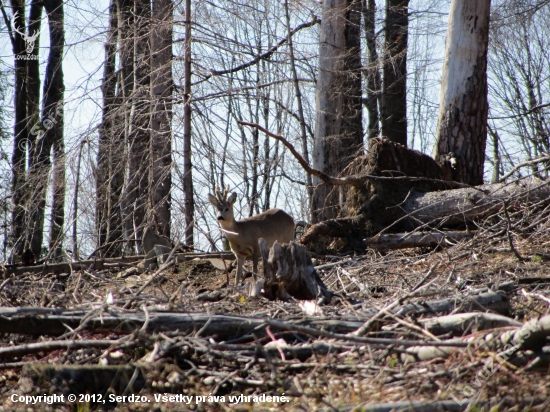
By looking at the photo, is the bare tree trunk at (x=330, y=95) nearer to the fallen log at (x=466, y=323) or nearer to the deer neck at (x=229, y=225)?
the deer neck at (x=229, y=225)

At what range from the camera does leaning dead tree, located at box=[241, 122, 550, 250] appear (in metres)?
7.53

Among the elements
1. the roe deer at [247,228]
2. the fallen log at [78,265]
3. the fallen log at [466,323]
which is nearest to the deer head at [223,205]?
the roe deer at [247,228]

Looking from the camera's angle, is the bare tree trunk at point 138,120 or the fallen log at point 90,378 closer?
the fallen log at point 90,378

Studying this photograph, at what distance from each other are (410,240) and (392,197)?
3.70 feet

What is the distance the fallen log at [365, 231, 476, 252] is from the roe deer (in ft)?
5.69

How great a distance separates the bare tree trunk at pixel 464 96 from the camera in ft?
30.7

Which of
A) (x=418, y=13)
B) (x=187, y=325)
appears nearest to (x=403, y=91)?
(x=418, y=13)

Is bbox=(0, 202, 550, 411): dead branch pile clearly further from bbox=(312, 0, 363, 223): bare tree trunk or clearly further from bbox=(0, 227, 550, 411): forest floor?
bbox=(312, 0, 363, 223): bare tree trunk

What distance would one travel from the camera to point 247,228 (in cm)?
927

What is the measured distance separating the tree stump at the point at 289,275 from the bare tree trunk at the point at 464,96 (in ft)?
15.9

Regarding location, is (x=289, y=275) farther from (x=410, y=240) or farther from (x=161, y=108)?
(x=161, y=108)

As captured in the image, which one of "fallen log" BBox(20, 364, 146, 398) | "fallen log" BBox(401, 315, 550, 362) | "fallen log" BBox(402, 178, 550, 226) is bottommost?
"fallen log" BBox(20, 364, 146, 398)

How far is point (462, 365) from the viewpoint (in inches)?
116

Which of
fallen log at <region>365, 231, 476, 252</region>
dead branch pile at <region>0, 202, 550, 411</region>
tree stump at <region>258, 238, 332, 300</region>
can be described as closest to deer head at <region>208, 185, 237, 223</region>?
fallen log at <region>365, 231, 476, 252</region>
